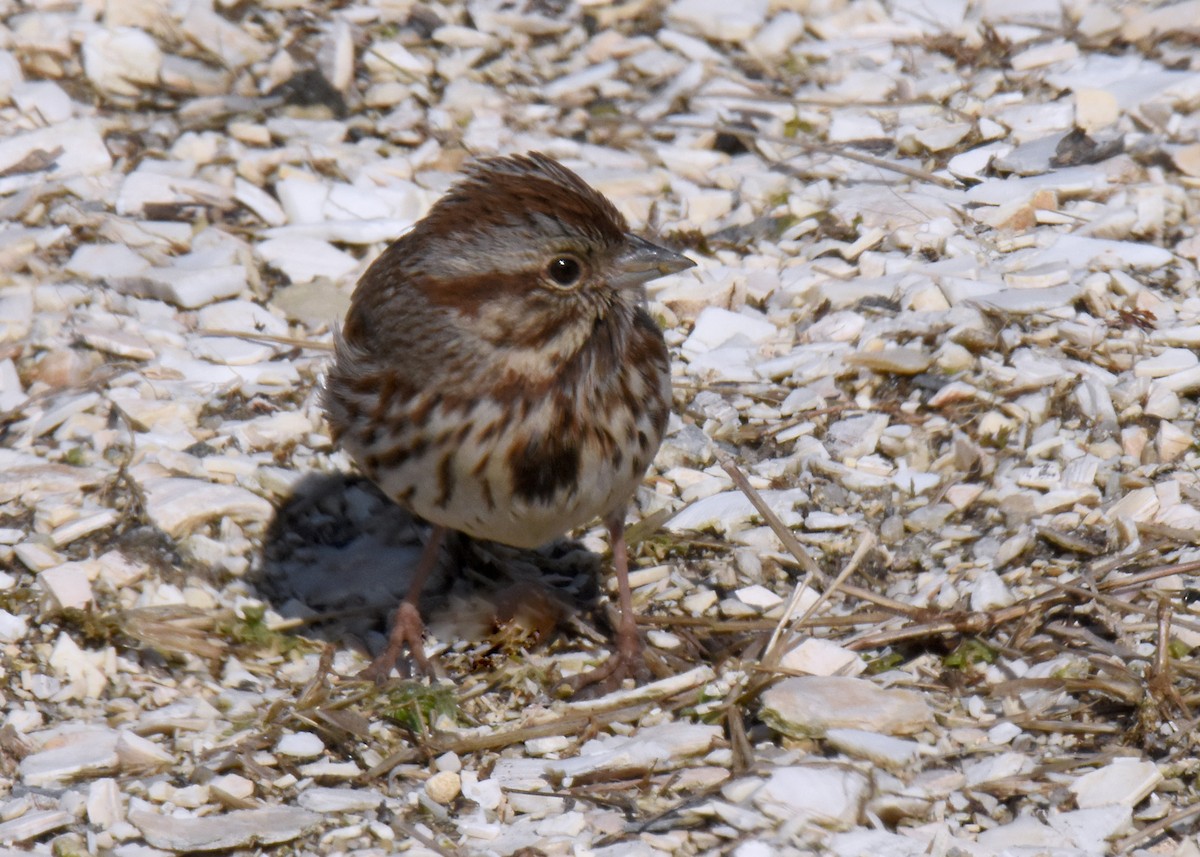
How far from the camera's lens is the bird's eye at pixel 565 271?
3941mm

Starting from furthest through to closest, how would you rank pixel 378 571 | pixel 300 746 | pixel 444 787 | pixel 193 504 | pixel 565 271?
1. pixel 378 571
2. pixel 193 504
3. pixel 565 271
4. pixel 300 746
5. pixel 444 787

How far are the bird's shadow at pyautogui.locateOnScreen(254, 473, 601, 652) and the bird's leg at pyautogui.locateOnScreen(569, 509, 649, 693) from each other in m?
0.25

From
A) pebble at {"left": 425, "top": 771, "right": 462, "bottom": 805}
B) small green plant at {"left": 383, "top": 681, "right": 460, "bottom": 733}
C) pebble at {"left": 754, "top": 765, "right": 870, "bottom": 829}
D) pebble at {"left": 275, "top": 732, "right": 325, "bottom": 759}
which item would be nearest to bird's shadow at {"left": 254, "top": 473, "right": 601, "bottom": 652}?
small green plant at {"left": 383, "top": 681, "right": 460, "bottom": 733}

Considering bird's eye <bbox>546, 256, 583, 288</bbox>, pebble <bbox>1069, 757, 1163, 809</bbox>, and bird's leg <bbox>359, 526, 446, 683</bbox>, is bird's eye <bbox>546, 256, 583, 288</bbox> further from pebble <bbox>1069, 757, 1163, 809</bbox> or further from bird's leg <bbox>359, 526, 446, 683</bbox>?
pebble <bbox>1069, 757, 1163, 809</bbox>

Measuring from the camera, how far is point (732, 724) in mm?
3682

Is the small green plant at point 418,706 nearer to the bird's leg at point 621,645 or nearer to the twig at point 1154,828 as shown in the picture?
the bird's leg at point 621,645

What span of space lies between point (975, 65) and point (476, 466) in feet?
9.74

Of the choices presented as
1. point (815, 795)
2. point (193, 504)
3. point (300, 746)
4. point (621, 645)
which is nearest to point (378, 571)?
point (193, 504)

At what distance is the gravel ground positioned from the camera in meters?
3.54

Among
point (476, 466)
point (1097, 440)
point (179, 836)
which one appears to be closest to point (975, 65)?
point (1097, 440)

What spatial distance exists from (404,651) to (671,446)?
961mm

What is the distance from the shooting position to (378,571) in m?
4.77

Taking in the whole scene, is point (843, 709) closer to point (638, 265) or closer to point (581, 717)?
point (581, 717)

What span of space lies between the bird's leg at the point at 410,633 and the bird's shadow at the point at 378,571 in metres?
0.12
